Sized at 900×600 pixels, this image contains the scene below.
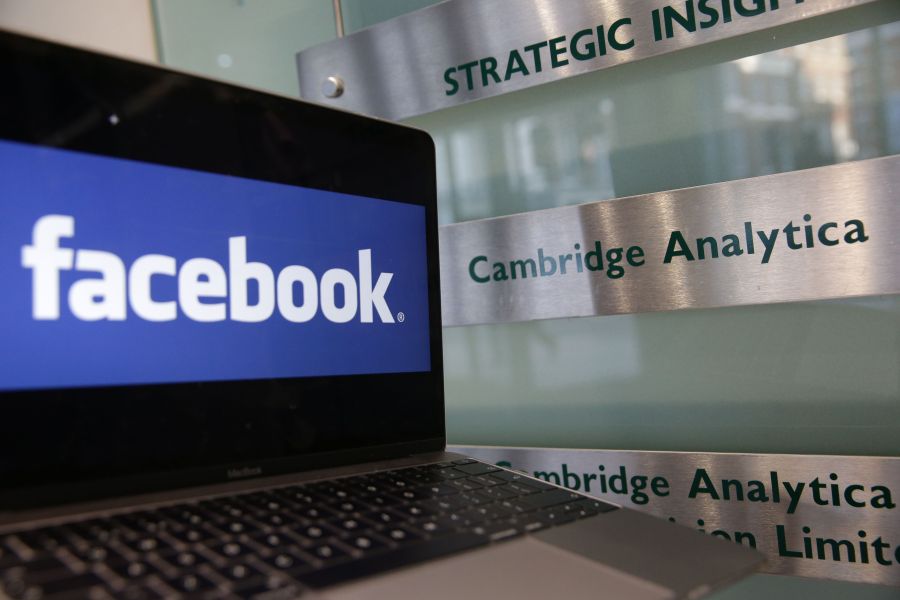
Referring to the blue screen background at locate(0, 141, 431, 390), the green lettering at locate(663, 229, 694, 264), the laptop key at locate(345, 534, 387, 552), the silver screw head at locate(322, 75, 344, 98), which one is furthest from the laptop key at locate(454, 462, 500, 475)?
the silver screw head at locate(322, 75, 344, 98)

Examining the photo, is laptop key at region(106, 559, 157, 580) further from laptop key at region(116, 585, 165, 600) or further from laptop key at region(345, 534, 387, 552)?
laptop key at region(345, 534, 387, 552)

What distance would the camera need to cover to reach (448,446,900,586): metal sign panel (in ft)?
2.59

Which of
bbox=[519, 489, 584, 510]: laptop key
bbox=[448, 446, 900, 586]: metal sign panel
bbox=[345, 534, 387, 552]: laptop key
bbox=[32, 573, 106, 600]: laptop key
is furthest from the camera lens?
bbox=[448, 446, 900, 586]: metal sign panel

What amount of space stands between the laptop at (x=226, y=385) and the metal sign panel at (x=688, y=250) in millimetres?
247

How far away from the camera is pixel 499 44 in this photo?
1021 millimetres

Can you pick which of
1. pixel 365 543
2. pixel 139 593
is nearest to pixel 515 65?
pixel 365 543

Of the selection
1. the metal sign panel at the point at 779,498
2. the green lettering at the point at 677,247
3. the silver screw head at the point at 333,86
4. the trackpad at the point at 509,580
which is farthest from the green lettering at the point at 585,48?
the trackpad at the point at 509,580

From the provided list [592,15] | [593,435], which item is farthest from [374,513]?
[592,15]

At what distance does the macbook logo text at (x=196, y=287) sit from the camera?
0.57 metres

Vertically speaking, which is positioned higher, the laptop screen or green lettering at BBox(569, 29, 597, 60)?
green lettering at BBox(569, 29, 597, 60)

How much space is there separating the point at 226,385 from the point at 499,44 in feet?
2.01

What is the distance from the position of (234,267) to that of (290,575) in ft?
1.04

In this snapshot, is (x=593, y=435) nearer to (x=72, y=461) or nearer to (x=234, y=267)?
(x=234, y=267)

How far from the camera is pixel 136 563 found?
45 centimetres
